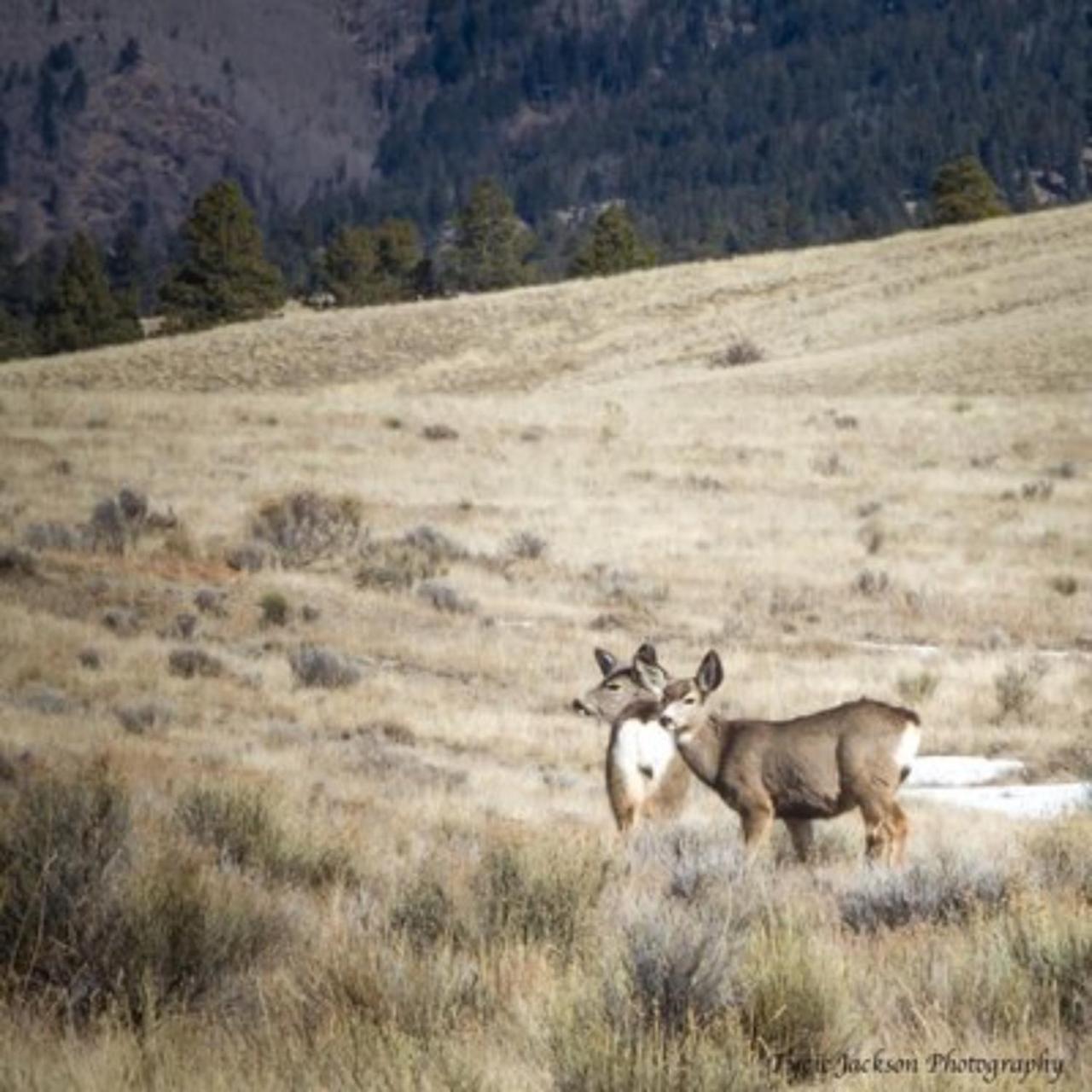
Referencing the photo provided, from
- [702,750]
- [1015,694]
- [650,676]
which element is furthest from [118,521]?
[702,750]

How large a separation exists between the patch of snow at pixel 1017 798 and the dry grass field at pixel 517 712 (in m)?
0.57

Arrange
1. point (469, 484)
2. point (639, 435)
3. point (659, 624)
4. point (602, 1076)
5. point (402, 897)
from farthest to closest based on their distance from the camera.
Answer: point (639, 435) < point (469, 484) < point (659, 624) < point (402, 897) < point (602, 1076)

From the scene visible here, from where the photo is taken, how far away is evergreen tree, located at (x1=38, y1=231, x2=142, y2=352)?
246 feet

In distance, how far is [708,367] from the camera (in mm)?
53500

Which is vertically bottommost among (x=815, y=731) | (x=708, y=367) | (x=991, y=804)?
(x=991, y=804)

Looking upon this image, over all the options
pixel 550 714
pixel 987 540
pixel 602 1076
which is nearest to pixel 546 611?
pixel 550 714

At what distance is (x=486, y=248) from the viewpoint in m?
88.1

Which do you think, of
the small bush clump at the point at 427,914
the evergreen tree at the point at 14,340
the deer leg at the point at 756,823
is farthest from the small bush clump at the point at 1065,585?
the evergreen tree at the point at 14,340

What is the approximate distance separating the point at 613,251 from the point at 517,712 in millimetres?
66232

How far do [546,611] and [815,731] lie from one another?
12.5 meters

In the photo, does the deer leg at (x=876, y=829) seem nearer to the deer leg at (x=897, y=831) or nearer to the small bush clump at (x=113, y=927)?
the deer leg at (x=897, y=831)

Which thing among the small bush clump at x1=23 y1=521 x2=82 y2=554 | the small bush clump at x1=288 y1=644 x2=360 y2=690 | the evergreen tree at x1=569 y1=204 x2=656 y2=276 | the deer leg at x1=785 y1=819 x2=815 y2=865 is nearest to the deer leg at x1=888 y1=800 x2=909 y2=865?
the deer leg at x1=785 y1=819 x2=815 y2=865

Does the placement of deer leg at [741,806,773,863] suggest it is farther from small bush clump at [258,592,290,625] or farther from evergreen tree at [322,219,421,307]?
evergreen tree at [322,219,421,307]

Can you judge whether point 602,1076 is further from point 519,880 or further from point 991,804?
point 991,804
